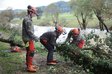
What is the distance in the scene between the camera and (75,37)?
1302cm

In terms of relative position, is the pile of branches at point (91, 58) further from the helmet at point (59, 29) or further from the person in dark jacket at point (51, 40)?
the helmet at point (59, 29)

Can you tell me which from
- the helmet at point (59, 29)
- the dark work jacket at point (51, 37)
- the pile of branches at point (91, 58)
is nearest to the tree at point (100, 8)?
the dark work jacket at point (51, 37)

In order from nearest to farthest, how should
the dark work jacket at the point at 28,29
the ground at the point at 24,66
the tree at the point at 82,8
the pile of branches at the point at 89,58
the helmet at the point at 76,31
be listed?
the pile of branches at the point at 89,58, the dark work jacket at the point at 28,29, the ground at the point at 24,66, the helmet at the point at 76,31, the tree at the point at 82,8

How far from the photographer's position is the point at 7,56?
44.4ft

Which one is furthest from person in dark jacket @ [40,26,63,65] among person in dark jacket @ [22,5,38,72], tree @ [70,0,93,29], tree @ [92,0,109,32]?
tree @ [70,0,93,29]

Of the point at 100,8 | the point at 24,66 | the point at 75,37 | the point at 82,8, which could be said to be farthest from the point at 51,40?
the point at 82,8

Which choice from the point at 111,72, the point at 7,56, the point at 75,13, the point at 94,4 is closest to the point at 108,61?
the point at 111,72

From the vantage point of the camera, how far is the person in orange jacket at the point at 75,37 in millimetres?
12828

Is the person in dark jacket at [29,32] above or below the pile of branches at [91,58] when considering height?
above

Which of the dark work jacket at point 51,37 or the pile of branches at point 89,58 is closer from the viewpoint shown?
the pile of branches at point 89,58

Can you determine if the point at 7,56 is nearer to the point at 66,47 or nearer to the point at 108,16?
the point at 66,47

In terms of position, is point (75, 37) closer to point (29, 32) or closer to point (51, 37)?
point (51, 37)

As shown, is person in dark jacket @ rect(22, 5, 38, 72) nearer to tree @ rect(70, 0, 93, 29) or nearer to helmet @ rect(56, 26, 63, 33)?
helmet @ rect(56, 26, 63, 33)

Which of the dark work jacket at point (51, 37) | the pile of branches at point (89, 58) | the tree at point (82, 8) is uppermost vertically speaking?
the dark work jacket at point (51, 37)
